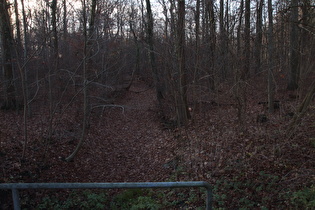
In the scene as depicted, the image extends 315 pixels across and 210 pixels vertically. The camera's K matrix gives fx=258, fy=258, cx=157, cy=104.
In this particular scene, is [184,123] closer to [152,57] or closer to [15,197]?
[152,57]

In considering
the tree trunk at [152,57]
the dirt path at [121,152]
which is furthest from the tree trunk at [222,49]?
the tree trunk at [152,57]

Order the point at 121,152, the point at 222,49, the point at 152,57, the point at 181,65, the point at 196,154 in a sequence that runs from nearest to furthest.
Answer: the point at 196,154 < the point at 121,152 < the point at 222,49 < the point at 181,65 < the point at 152,57

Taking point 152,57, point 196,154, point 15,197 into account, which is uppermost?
point 152,57

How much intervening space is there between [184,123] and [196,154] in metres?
3.26

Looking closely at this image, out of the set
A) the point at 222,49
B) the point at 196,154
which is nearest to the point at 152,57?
the point at 222,49

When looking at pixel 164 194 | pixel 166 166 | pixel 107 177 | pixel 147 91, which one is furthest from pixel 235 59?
pixel 147 91

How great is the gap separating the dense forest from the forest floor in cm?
4

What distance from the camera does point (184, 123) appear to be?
38.4ft

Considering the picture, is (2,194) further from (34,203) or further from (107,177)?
(107,177)

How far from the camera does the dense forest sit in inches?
243

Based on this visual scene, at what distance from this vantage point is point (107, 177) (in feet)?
28.5

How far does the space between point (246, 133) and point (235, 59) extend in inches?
107

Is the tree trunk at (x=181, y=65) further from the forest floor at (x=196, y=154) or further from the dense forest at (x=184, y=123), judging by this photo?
the forest floor at (x=196, y=154)

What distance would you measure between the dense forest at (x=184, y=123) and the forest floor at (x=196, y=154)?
0.04 m
